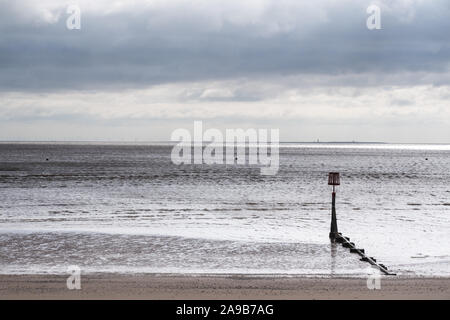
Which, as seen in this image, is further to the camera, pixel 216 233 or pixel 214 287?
pixel 216 233

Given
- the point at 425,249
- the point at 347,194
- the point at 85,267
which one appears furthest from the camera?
the point at 347,194

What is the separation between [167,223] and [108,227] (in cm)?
282

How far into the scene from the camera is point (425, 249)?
59.5ft

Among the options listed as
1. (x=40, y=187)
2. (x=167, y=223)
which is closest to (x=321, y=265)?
(x=167, y=223)

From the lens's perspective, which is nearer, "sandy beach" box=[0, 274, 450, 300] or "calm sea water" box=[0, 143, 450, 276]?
"sandy beach" box=[0, 274, 450, 300]

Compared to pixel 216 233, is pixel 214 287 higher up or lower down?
higher up

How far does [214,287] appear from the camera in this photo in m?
12.0

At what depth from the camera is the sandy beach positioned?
36.1 ft

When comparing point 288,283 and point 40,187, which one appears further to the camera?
point 40,187

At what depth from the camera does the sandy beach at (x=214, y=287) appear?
10992 mm

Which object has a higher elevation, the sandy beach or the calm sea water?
the sandy beach
